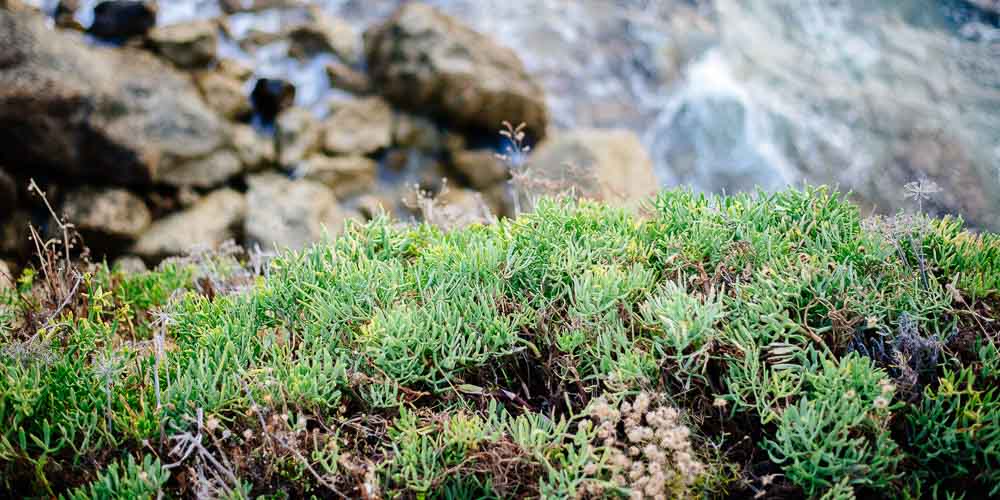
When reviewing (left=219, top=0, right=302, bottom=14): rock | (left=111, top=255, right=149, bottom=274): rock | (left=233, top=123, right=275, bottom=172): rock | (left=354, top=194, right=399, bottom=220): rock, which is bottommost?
(left=111, top=255, right=149, bottom=274): rock

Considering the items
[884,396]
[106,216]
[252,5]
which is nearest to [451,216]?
[884,396]

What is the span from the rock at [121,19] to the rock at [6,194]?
110 inches

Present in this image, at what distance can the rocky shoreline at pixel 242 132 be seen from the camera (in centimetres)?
718

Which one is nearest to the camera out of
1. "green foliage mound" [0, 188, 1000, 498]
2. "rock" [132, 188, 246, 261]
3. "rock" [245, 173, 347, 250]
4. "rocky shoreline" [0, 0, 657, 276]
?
"green foliage mound" [0, 188, 1000, 498]

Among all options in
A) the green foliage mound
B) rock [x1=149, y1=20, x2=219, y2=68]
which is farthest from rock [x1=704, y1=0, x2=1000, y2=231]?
rock [x1=149, y1=20, x2=219, y2=68]

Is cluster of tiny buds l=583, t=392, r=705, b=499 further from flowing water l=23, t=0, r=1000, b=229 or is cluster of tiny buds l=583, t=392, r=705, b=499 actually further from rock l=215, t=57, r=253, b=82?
rock l=215, t=57, r=253, b=82

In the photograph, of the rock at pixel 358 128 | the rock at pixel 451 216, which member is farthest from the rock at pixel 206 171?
the rock at pixel 451 216

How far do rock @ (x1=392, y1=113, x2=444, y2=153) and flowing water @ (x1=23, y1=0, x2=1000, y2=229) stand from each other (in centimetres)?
131

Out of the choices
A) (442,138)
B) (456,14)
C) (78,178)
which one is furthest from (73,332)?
(456,14)

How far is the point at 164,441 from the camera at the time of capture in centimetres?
243

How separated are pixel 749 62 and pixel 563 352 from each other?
27.4 feet

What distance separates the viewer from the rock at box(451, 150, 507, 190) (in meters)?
9.33

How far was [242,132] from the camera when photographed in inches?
350

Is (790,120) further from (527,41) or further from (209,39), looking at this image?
(209,39)
